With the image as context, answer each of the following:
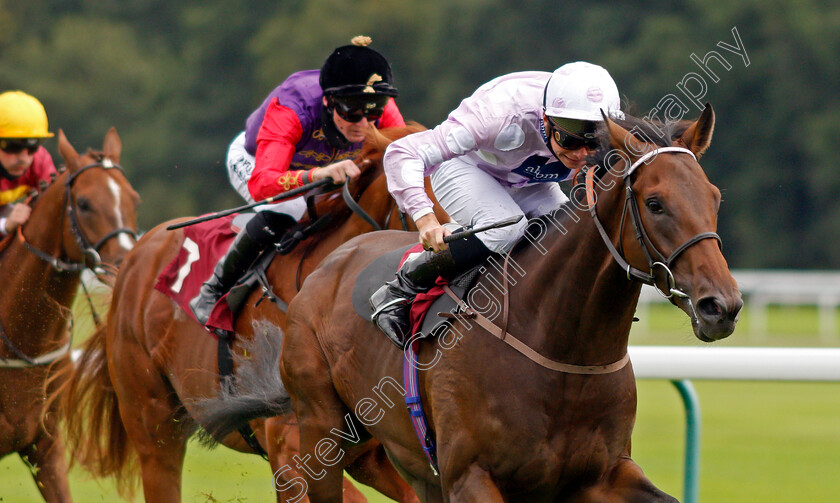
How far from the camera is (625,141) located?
10.2 ft

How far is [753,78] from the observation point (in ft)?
86.7

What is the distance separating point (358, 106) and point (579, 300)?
1839 mm

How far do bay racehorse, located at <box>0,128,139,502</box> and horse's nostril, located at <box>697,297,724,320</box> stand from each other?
Answer: 393cm

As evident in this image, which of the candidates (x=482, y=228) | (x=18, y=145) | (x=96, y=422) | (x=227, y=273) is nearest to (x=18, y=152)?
(x=18, y=145)

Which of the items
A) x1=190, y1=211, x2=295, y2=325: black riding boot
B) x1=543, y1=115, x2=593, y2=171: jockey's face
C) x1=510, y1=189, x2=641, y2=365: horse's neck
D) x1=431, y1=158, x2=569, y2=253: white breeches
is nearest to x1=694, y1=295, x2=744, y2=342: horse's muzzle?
x1=510, y1=189, x2=641, y2=365: horse's neck

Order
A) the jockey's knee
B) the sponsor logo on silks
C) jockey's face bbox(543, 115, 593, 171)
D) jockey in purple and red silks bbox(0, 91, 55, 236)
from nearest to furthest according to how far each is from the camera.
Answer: jockey's face bbox(543, 115, 593, 171)
the jockey's knee
the sponsor logo on silks
jockey in purple and red silks bbox(0, 91, 55, 236)

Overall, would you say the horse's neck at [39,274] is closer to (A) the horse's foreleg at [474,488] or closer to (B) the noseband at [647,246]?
(A) the horse's foreleg at [474,488]

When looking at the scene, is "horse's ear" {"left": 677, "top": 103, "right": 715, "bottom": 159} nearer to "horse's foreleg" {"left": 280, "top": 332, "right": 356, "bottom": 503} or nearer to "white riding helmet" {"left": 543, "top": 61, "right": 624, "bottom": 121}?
"white riding helmet" {"left": 543, "top": 61, "right": 624, "bottom": 121}

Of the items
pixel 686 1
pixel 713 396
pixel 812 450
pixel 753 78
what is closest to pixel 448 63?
pixel 686 1

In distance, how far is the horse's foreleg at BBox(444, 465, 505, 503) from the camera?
128 inches

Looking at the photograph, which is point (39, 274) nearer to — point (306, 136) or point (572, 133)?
point (306, 136)

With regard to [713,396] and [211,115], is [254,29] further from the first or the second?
[713,396]

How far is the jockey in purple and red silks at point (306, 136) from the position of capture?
477 cm

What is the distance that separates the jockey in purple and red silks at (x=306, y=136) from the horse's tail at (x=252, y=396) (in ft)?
1.59
